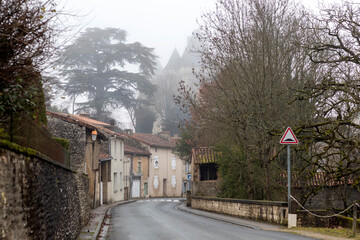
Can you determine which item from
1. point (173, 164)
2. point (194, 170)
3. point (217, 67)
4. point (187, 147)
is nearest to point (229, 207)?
point (217, 67)

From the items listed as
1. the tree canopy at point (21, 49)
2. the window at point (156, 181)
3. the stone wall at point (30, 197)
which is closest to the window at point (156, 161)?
the window at point (156, 181)

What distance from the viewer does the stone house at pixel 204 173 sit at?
3697cm

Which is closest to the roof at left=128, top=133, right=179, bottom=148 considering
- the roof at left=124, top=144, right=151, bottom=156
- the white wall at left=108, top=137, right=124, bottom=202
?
the roof at left=124, top=144, right=151, bottom=156

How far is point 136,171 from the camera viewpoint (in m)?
56.6

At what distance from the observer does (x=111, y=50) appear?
53.8 metres

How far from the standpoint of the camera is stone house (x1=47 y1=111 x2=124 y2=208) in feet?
91.9

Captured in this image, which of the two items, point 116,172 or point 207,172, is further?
point 116,172

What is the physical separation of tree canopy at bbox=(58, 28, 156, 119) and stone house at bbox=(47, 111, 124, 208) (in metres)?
8.17

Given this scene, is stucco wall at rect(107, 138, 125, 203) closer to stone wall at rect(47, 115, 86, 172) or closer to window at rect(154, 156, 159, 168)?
window at rect(154, 156, 159, 168)

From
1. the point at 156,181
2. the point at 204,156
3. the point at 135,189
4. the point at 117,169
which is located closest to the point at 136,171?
the point at 135,189

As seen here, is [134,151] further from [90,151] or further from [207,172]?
[90,151]

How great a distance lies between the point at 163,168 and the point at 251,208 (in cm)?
4288

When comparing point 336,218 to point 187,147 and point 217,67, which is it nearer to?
point 217,67

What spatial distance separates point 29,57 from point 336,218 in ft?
45.7
